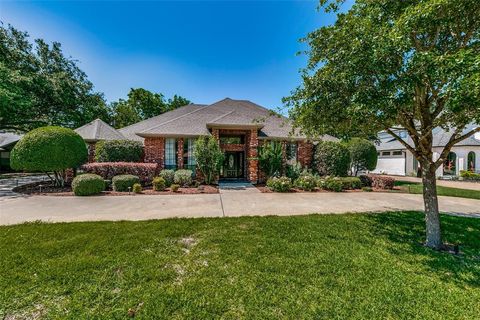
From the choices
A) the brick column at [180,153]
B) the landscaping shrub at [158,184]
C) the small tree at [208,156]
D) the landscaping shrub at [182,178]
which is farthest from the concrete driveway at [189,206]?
the brick column at [180,153]

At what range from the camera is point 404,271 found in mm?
3492

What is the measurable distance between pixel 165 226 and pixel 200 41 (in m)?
11.6

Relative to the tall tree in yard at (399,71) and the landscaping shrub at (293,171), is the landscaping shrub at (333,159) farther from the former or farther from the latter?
the tall tree in yard at (399,71)

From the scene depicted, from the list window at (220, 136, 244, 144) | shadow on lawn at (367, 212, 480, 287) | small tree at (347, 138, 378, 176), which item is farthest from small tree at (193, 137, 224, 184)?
small tree at (347, 138, 378, 176)

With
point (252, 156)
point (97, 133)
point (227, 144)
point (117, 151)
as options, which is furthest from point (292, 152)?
point (97, 133)

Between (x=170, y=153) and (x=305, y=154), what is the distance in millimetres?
9652

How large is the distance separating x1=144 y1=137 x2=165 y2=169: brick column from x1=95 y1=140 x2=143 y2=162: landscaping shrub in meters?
0.72

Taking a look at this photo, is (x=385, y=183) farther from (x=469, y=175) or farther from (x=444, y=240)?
(x=469, y=175)

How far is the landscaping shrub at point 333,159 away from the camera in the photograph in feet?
44.6

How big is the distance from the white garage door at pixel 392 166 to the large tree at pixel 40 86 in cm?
3391

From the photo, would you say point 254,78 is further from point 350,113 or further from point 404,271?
point 404,271

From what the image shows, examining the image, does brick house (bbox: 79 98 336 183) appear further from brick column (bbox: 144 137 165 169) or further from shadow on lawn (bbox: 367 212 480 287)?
shadow on lawn (bbox: 367 212 480 287)

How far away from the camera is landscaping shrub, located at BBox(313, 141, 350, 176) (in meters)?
13.6

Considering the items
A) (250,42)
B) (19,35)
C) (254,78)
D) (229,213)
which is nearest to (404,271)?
(229,213)
